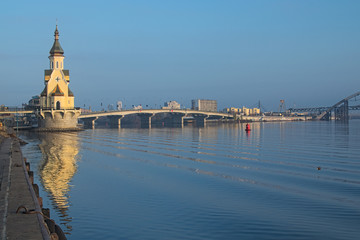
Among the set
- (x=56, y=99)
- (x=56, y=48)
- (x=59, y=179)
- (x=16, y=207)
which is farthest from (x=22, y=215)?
(x=56, y=48)

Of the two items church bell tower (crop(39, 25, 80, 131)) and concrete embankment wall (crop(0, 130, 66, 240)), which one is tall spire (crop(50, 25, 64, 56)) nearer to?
church bell tower (crop(39, 25, 80, 131))

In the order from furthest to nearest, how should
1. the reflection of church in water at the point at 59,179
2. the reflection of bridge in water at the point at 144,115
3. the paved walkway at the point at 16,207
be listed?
the reflection of bridge in water at the point at 144,115, the reflection of church in water at the point at 59,179, the paved walkway at the point at 16,207

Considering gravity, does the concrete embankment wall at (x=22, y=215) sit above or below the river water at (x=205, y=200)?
above

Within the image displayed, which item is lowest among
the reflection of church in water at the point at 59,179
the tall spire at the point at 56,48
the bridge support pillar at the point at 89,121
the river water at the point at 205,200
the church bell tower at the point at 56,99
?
the river water at the point at 205,200

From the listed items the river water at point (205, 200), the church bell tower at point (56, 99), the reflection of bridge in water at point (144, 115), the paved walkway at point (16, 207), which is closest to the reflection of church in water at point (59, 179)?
the river water at point (205, 200)

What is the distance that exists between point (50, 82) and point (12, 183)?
9296 centimetres

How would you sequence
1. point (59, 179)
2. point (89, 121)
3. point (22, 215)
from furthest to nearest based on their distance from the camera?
point (89, 121)
point (59, 179)
point (22, 215)

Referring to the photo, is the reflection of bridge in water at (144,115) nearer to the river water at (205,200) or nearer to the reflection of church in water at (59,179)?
the reflection of church in water at (59,179)

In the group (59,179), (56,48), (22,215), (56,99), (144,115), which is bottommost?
(59,179)

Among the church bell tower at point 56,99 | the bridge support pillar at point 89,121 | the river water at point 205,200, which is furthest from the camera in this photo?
the bridge support pillar at point 89,121

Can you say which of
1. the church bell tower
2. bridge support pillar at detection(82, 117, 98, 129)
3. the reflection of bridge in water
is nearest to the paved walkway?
the church bell tower

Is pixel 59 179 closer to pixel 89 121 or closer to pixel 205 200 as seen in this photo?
pixel 205 200

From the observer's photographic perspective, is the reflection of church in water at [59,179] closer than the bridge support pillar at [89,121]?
Yes

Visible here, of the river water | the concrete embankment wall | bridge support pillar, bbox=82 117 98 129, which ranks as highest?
bridge support pillar, bbox=82 117 98 129
